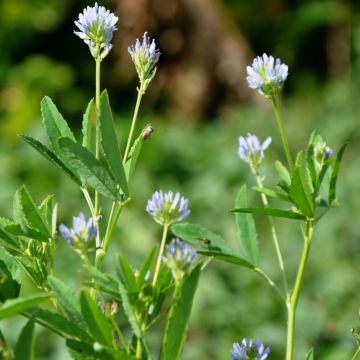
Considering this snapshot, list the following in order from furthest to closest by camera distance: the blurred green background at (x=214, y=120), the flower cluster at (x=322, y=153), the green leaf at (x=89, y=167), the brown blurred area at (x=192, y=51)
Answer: the brown blurred area at (x=192, y=51)
the blurred green background at (x=214, y=120)
the flower cluster at (x=322, y=153)
the green leaf at (x=89, y=167)

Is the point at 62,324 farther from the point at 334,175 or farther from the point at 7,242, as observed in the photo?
the point at 334,175

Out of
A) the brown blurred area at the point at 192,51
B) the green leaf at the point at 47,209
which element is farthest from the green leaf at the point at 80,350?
the brown blurred area at the point at 192,51

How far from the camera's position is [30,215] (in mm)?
610

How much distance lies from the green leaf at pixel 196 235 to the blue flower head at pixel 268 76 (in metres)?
0.11

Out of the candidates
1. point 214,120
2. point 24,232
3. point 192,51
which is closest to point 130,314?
point 24,232

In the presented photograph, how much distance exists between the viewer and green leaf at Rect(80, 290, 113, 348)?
1.71 ft

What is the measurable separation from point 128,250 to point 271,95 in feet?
6.33

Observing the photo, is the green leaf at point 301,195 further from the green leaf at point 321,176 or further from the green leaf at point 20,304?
the green leaf at point 20,304

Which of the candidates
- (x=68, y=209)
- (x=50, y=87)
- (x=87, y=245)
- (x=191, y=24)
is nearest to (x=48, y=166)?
(x=68, y=209)

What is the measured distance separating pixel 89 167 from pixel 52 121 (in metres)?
0.09

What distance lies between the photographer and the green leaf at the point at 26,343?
1.63 ft

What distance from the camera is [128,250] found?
2574mm

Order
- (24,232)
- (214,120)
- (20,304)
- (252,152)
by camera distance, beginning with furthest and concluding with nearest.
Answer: (214,120)
(252,152)
(24,232)
(20,304)

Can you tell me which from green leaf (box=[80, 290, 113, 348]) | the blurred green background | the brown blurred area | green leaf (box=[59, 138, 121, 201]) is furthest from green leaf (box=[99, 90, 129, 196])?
the brown blurred area
